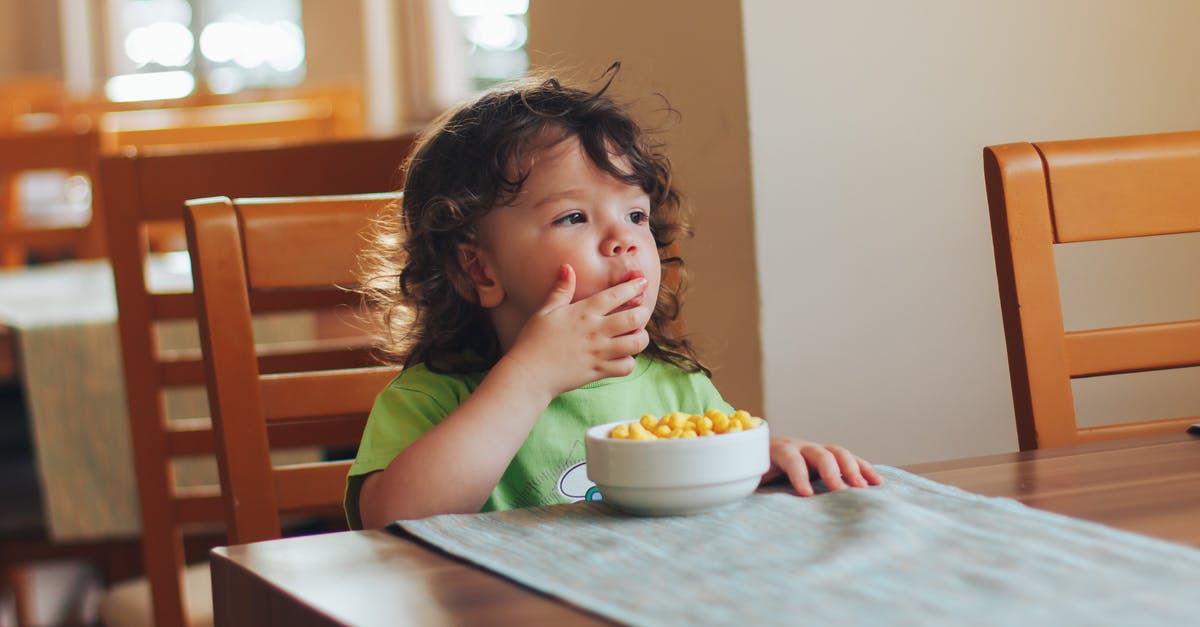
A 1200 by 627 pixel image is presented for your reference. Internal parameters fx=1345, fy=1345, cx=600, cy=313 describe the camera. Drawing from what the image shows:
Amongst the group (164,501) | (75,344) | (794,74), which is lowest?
(164,501)

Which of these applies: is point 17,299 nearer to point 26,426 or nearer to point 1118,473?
point 26,426

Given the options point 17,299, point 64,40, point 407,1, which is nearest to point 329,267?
point 17,299

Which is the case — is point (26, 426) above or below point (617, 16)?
below

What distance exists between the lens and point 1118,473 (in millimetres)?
751

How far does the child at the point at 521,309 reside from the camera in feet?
2.87

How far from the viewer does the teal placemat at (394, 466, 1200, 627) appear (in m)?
0.50

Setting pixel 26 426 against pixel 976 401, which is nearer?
pixel 976 401

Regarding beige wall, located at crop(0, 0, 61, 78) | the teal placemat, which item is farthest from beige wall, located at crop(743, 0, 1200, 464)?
beige wall, located at crop(0, 0, 61, 78)

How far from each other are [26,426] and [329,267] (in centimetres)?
161

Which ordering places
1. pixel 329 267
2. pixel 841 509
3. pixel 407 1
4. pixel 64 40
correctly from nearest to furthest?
1. pixel 841 509
2. pixel 329 267
3. pixel 407 1
4. pixel 64 40

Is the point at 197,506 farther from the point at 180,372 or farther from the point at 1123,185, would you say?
the point at 1123,185

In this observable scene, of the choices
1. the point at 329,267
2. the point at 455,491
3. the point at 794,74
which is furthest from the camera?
the point at 794,74

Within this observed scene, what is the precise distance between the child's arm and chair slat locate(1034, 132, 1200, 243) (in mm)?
343

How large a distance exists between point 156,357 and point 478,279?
440 mm
